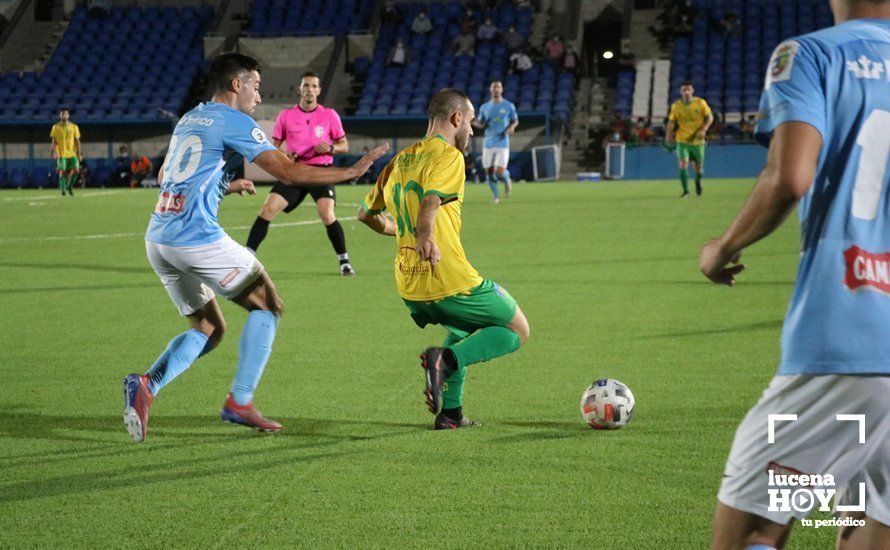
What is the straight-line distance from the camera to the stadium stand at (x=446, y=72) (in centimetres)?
3856

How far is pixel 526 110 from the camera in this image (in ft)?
124

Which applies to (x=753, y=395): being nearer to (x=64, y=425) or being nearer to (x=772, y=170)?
(x=64, y=425)

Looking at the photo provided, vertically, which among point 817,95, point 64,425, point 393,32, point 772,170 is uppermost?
point 393,32

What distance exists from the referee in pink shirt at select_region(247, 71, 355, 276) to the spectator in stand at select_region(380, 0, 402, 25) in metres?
29.5

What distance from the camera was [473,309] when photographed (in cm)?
583

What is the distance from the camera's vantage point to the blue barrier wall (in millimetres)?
35625

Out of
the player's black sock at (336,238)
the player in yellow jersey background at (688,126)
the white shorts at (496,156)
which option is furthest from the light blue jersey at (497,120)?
the player's black sock at (336,238)

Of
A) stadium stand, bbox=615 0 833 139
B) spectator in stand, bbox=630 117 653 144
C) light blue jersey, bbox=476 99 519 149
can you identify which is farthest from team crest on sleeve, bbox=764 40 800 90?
stadium stand, bbox=615 0 833 139

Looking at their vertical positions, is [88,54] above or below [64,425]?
above

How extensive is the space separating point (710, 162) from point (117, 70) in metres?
22.5

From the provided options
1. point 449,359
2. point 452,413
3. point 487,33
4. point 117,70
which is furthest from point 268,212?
point 117,70

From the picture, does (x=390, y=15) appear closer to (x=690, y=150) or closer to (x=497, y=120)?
(x=497, y=120)

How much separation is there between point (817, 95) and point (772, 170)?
205 millimetres

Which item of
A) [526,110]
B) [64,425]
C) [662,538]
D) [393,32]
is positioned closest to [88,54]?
[393,32]
